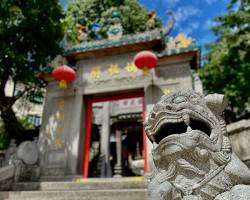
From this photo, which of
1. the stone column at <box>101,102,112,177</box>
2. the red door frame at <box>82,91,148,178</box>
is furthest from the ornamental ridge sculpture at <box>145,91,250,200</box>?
the stone column at <box>101,102,112,177</box>

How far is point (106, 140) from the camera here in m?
12.2

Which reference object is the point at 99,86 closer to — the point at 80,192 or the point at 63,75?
the point at 63,75

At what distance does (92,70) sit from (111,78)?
822 millimetres

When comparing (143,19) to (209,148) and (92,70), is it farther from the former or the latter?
(209,148)

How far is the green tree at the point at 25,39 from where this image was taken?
24.4 feet

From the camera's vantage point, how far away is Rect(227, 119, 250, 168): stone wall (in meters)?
5.21

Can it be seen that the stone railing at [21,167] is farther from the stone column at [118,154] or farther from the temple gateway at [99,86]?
the stone column at [118,154]

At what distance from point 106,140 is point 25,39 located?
6.17 meters

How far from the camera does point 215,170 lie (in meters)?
2.04

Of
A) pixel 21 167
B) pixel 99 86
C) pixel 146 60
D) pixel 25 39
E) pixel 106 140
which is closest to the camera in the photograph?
pixel 21 167

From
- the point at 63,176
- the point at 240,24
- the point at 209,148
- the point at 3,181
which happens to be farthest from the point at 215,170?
the point at 240,24

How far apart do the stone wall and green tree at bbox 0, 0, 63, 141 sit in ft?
20.7

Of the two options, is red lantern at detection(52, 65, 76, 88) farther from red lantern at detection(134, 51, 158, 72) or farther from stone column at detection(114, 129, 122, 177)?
stone column at detection(114, 129, 122, 177)

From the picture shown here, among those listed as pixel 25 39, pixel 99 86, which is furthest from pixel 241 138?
pixel 25 39
